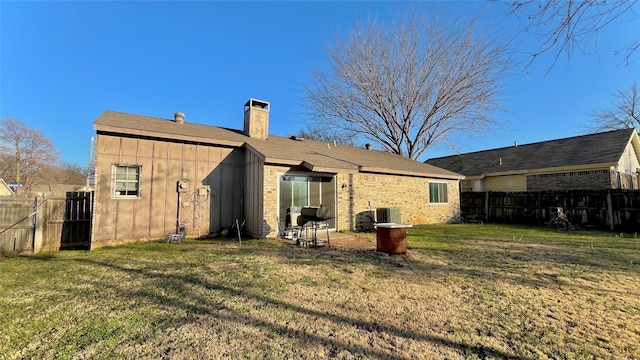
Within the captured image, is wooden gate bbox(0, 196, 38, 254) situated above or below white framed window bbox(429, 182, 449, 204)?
below

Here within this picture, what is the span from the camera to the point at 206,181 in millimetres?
8859

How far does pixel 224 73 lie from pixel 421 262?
1554 centimetres

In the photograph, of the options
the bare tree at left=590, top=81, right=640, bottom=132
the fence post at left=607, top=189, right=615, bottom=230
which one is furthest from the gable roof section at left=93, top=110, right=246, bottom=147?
the bare tree at left=590, top=81, right=640, bottom=132

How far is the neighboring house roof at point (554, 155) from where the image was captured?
560 inches

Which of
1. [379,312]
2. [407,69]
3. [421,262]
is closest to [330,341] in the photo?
[379,312]

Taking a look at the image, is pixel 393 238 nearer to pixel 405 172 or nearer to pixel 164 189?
pixel 405 172

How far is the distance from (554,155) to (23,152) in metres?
46.4

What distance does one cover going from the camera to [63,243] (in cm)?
718

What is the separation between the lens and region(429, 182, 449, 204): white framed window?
13578 mm

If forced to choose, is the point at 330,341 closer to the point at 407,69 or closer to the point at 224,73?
the point at 224,73

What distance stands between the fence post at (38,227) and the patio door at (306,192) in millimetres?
6091

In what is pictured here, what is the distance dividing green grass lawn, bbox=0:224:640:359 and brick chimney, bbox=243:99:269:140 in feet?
20.0

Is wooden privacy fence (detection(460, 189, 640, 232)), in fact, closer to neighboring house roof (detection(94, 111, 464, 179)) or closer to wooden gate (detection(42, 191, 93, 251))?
neighboring house roof (detection(94, 111, 464, 179))

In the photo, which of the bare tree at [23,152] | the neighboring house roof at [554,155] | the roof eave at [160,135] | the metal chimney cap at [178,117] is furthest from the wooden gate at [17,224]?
the bare tree at [23,152]
